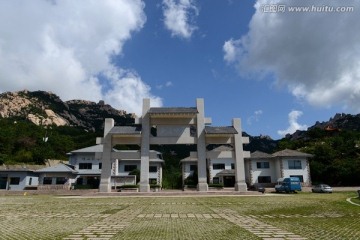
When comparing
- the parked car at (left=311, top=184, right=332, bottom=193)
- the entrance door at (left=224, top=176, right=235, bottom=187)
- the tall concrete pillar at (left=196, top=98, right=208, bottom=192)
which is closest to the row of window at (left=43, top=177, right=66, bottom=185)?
the tall concrete pillar at (left=196, top=98, right=208, bottom=192)

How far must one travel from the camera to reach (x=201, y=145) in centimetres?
3794

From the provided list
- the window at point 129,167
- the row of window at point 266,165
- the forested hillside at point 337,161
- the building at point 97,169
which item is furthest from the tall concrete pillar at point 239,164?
the window at point 129,167

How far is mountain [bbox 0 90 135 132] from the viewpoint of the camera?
116m

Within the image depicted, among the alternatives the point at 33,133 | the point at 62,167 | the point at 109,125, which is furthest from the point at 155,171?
the point at 33,133

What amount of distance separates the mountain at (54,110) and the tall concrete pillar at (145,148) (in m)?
80.2

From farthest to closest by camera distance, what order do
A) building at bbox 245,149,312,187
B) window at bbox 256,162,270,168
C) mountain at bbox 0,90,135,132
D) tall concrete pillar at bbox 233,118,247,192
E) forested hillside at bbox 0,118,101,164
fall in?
mountain at bbox 0,90,135,132 < forested hillside at bbox 0,118,101,164 < window at bbox 256,162,270,168 < building at bbox 245,149,312,187 < tall concrete pillar at bbox 233,118,247,192

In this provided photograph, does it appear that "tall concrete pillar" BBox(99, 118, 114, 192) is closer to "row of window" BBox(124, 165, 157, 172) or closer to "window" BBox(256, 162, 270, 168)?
"row of window" BBox(124, 165, 157, 172)

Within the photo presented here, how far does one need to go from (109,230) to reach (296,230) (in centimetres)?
532

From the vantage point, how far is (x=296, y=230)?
8.05 m

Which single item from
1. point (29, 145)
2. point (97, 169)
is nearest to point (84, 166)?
point (97, 169)

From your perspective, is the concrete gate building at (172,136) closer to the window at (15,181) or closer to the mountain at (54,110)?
the window at (15,181)

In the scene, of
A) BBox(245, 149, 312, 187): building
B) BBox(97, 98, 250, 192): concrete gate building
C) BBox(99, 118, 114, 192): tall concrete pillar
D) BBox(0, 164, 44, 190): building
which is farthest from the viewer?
BBox(245, 149, 312, 187): building

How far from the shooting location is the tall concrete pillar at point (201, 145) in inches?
1452

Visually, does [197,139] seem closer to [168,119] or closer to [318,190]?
[168,119]
